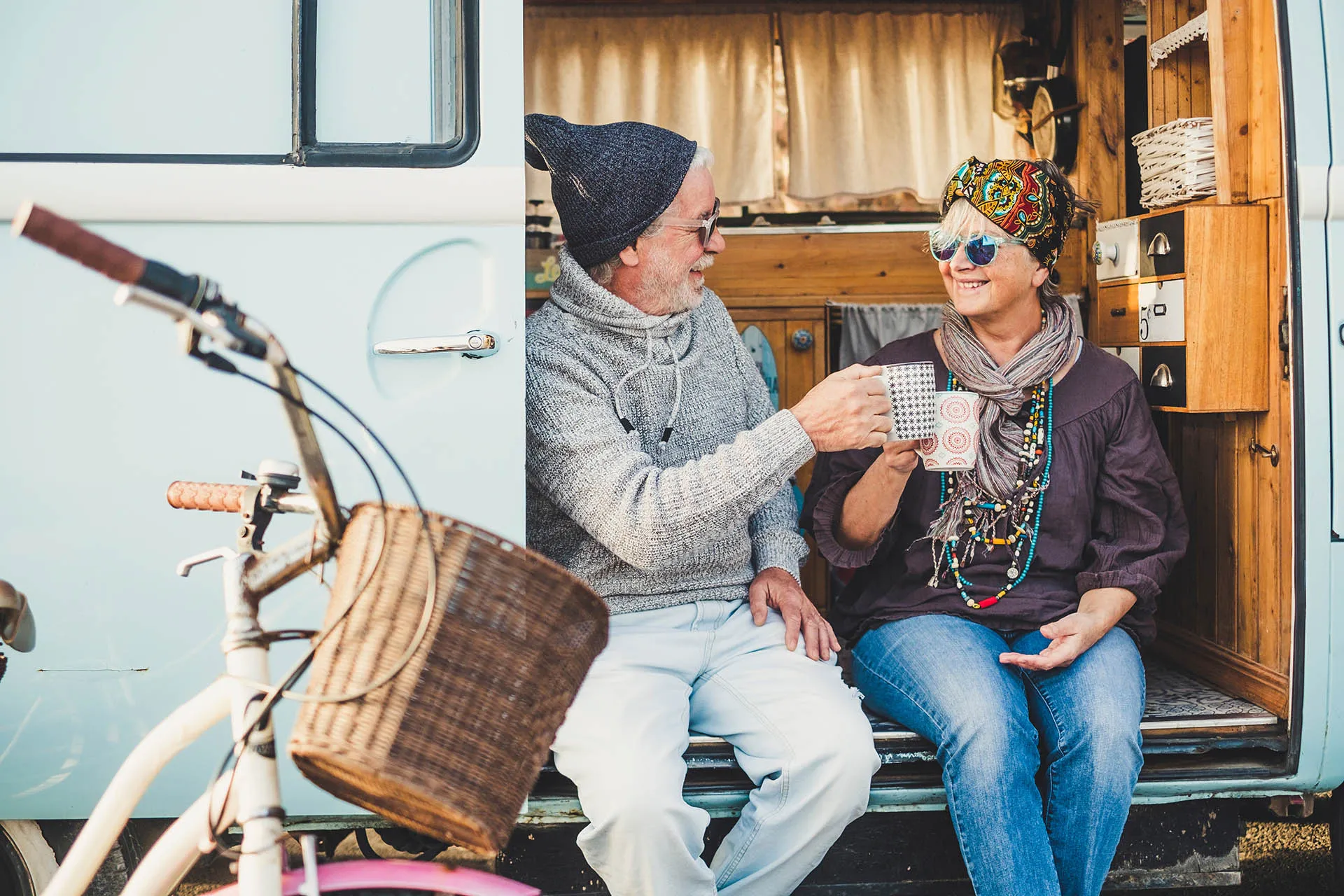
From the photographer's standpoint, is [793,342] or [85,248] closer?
[85,248]

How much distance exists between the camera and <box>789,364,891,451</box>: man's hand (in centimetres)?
215

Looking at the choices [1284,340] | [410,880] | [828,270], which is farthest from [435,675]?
[828,270]

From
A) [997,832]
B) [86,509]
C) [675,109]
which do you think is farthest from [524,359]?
[675,109]

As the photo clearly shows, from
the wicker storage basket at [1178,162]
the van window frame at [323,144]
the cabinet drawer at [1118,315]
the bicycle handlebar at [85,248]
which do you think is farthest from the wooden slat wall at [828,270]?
the bicycle handlebar at [85,248]

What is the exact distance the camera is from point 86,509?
213cm

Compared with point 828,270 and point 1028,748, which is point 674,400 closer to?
point 1028,748

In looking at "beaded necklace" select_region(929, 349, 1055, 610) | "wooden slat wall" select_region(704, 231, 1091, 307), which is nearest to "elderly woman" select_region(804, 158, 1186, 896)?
"beaded necklace" select_region(929, 349, 1055, 610)

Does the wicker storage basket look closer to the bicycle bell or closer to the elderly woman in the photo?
the elderly woman

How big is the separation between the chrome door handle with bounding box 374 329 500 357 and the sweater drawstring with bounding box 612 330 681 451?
1.16ft

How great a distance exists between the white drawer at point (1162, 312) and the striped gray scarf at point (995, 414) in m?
0.29

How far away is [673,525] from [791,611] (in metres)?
0.44

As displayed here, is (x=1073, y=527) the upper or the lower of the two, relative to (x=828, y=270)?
lower

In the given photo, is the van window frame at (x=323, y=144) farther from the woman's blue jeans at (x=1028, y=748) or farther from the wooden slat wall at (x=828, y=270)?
the wooden slat wall at (x=828, y=270)

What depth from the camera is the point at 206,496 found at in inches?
58.2
